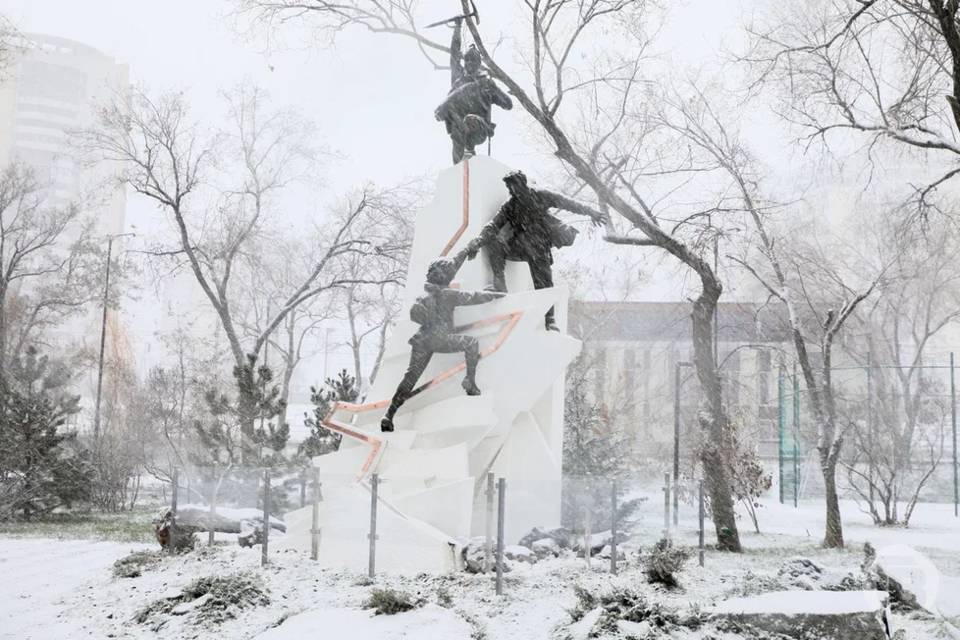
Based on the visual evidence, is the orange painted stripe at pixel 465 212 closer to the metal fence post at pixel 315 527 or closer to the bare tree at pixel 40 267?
the metal fence post at pixel 315 527

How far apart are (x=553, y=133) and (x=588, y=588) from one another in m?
6.57

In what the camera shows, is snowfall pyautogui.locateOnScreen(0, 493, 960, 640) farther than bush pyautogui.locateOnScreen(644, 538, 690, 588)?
No

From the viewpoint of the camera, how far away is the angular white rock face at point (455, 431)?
7.64 m

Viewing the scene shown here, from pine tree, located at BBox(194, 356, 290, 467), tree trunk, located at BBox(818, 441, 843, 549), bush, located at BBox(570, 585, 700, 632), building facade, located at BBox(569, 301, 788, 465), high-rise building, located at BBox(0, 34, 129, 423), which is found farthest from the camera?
building facade, located at BBox(569, 301, 788, 465)

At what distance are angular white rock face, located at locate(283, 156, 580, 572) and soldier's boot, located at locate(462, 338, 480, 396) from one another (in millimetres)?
103

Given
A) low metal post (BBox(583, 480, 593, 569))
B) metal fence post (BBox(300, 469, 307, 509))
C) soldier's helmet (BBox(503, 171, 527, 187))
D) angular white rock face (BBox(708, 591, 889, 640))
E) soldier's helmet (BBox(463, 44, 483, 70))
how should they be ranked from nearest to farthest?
angular white rock face (BBox(708, 591, 889, 640)) → low metal post (BBox(583, 480, 593, 569)) → metal fence post (BBox(300, 469, 307, 509)) → soldier's helmet (BBox(503, 171, 527, 187)) → soldier's helmet (BBox(463, 44, 483, 70))

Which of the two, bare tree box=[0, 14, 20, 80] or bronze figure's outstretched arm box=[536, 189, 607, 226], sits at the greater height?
bare tree box=[0, 14, 20, 80]

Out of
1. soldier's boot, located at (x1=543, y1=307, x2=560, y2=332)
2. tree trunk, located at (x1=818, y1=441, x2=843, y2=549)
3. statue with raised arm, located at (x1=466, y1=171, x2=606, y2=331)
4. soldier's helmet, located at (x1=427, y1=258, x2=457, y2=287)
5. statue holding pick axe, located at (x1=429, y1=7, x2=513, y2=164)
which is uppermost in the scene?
statue holding pick axe, located at (x1=429, y1=7, x2=513, y2=164)

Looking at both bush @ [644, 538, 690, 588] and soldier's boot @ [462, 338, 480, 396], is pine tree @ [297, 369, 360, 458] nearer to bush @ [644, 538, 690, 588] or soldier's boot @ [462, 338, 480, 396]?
soldier's boot @ [462, 338, 480, 396]

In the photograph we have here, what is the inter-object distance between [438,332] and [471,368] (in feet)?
1.60

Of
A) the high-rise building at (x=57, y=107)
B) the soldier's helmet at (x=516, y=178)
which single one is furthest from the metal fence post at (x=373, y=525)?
the high-rise building at (x=57, y=107)

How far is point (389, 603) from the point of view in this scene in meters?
5.90

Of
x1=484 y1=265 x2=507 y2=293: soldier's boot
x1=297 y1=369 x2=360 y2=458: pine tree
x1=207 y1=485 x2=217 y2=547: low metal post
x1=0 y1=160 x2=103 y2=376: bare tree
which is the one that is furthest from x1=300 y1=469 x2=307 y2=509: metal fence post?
x1=0 y1=160 x2=103 y2=376: bare tree

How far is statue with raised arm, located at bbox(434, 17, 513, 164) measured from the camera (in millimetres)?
10008
